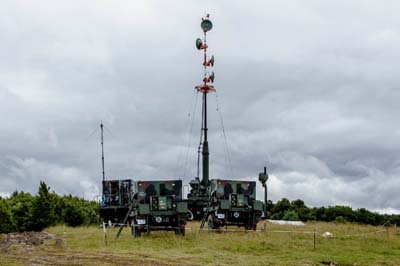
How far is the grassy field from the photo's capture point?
18312 millimetres

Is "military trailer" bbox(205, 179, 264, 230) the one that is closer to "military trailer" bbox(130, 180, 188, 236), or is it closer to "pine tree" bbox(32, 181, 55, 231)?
"military trailer" bbox(130, 180, 188, 236)

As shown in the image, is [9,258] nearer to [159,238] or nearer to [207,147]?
[159,238]

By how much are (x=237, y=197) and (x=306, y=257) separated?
1320 cm

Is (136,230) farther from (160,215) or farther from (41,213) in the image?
(41,213)

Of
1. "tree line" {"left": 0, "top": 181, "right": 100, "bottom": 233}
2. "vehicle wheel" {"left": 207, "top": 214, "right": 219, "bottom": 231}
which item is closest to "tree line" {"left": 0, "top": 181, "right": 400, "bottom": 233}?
"tree line" {"left": 0, "top": 181, "right": 100, "bottom": 233}

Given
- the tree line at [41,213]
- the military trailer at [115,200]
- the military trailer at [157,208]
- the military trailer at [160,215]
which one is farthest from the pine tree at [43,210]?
the military trailer at [160,215]

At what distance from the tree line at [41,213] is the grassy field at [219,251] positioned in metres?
23.2

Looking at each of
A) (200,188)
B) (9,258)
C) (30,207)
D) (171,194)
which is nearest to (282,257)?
(9,258)

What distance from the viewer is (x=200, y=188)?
3834cm

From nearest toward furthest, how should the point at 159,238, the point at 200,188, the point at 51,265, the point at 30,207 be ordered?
1. the point at 51,265
2. the point at 159,238
3. the point at 200,188
4. the point at 30,207

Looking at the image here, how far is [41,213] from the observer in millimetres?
49406

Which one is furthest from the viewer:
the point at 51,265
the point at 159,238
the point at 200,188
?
the point at 200,188

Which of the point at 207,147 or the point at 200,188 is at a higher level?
the point at 207,147

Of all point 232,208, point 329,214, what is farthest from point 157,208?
point 329,214
